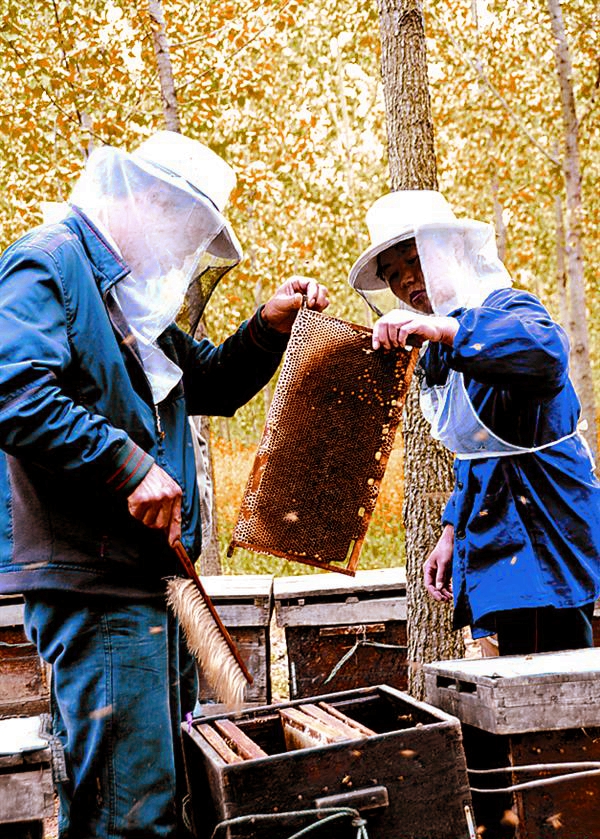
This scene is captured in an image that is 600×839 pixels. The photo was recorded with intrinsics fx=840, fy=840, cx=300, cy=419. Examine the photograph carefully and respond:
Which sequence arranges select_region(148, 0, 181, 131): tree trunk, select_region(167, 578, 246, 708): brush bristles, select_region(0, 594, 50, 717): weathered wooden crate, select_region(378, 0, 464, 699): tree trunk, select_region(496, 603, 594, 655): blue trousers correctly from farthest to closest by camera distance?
1. select_region(148, 0, 181, 131): tree trunk
2. select_region(0, 594, 50, 717): weathered wooden crate
3. select_region(378, 0, 464, 699): tree trunk
4. select_region(496, 603, 594, 655): blue trousers
5. select_region(167, 578, 246, 708): brush bristles

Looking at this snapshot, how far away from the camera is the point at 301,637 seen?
424cm

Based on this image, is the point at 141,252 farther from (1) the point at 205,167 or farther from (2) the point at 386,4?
(2) the point at 386,4

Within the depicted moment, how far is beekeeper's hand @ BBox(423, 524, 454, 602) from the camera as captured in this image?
303 centimetres

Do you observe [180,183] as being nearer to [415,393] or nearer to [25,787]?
[25,787]

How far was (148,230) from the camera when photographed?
2.48 m

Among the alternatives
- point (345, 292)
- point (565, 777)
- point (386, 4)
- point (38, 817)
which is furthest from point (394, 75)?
point (345, 292)

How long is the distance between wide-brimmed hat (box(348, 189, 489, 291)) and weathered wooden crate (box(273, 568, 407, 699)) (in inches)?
73.9

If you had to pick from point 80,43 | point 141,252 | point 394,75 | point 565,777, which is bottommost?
point 565,777

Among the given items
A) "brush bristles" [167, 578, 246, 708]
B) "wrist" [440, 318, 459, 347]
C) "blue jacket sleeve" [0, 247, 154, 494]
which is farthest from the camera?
"wrist" [440, 318, 459, 347]

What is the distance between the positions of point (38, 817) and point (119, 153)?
176 centimetres

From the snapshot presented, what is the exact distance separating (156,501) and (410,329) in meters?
0.88

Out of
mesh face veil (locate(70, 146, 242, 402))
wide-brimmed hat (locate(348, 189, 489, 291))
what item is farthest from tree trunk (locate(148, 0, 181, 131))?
mesh face veil (locate(70, 146, 242, 402))

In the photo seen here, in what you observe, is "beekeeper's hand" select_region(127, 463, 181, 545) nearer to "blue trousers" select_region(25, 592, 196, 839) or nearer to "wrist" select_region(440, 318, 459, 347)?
"blue trousers" select_region(25, 592, 196, 839)

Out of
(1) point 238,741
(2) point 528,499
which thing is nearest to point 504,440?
(2) point 528,499
